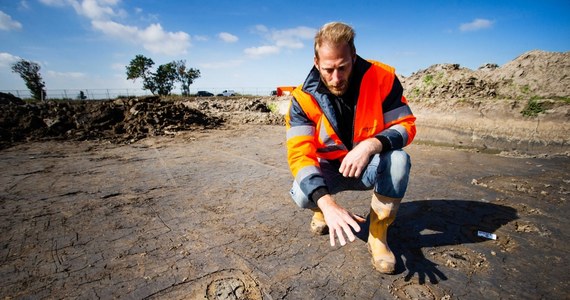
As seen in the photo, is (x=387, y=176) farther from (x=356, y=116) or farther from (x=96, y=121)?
(x=96, y=121)

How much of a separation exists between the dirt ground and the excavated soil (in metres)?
0.01

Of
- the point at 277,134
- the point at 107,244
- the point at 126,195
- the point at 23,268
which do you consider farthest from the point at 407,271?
the point at 277,134

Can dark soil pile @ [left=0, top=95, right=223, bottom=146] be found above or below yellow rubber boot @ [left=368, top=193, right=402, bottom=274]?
above

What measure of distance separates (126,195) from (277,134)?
4.81m

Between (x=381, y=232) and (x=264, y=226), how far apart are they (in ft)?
3.40

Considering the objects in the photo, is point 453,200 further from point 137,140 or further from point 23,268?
point 137,140

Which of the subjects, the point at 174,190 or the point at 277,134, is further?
the point at 277,134

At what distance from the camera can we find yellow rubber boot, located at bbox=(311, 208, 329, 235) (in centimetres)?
221

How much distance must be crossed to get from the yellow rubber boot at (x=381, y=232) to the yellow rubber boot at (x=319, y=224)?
1.35ft

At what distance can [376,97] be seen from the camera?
1909 millimetres

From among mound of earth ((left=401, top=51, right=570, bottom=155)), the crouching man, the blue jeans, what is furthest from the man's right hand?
mound of earth ((left=401, top=51, right=570, bottom=155))

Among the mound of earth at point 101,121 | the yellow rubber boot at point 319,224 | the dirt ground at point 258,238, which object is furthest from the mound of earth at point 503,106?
the mound of earth at point 101,121

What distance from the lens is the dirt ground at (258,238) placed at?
5.41 ft

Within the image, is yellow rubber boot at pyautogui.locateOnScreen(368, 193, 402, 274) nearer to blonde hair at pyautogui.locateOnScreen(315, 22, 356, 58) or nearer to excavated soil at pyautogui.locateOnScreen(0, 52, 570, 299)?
excavated soil at pyautogui.locateOnScreen(0, 52, 570, 299)
